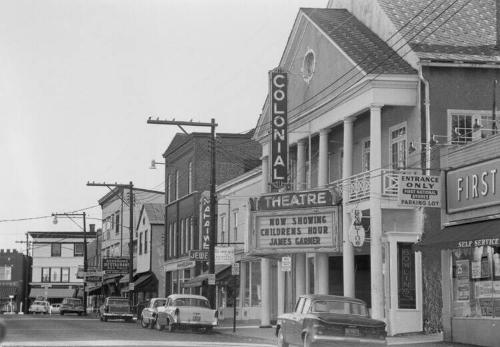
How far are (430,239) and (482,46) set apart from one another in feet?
25.8

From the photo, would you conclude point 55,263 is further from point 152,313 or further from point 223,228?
point 152,313

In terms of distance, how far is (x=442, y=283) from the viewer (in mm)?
26156

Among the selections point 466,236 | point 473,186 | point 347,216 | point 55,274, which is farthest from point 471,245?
point 55,274

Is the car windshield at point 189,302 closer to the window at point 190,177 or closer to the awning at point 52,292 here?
the window at point 190,177

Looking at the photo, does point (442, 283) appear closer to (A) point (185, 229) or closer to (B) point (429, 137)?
(B) point (429, 137)

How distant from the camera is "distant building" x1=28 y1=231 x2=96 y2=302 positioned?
112 meters

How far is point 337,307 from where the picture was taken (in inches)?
816

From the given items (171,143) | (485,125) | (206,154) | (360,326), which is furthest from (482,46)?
(171,143)

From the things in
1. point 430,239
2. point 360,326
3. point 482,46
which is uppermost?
point 482,46

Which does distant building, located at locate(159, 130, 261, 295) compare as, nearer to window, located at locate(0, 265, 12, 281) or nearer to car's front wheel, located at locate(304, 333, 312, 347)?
car's front wheel, located at locate(304, 333, 312, 347)

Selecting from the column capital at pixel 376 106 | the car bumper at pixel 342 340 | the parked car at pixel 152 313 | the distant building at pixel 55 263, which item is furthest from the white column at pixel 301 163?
the distant building at pixel 55 263

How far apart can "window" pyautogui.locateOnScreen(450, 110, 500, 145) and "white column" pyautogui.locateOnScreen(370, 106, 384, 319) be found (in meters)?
2.35

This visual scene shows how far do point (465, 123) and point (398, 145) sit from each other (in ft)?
8.29

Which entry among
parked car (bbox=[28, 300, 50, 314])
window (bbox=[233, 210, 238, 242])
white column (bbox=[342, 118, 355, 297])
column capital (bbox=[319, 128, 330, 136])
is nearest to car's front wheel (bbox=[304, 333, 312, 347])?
white column (bbox=[342, 118, 355, 297])
